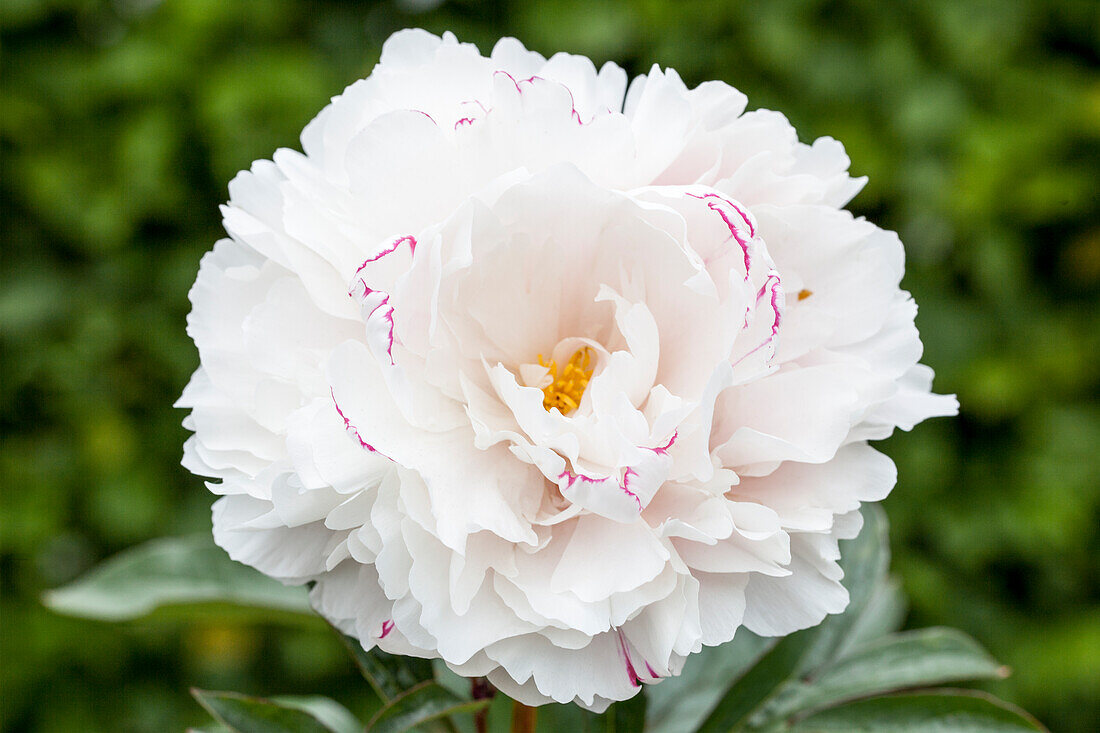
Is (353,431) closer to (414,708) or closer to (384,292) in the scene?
(384,292)

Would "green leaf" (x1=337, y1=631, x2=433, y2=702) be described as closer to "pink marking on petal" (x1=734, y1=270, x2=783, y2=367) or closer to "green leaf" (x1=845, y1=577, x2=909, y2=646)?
"pink marking on petal" (x1=734, y1=270, x2=783, y2=367)

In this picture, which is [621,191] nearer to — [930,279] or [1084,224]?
[930,279]

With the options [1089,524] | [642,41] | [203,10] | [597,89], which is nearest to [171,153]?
[203,10]

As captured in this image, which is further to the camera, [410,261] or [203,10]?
[203,10]

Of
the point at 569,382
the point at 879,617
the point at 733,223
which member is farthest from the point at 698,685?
the point at 733,223

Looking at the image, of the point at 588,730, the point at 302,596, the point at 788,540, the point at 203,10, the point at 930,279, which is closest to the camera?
the point at 788,540

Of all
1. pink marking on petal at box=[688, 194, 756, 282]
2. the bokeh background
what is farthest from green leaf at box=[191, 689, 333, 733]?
the bokeh background

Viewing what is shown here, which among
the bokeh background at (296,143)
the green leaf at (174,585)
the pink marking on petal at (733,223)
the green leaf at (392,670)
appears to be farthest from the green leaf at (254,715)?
the bokeh background at (296,143)

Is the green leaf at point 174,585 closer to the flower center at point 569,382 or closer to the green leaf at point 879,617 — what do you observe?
the flower center at point 569,382

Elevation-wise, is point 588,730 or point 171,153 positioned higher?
point 588,730
